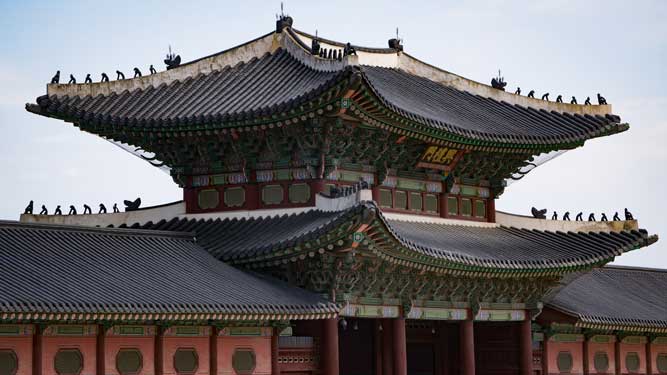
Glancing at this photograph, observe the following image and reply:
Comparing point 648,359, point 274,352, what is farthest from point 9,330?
point 648,359

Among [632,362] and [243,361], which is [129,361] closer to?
[243,361]

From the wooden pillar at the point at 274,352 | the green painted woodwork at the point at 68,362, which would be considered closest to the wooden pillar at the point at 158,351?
the green painted woodwork at the point at 68,362

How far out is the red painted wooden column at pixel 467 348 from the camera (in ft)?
139

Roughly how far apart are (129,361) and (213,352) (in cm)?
245

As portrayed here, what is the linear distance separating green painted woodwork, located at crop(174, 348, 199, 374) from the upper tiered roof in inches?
272

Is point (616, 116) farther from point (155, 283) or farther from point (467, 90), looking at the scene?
point (155, 283)

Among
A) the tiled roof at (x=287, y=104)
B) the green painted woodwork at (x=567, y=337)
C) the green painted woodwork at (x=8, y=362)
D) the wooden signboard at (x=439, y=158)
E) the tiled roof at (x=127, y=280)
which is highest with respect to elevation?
the tiled roof at (x=287, y=104)

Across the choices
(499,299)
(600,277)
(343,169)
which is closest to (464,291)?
(499,299)

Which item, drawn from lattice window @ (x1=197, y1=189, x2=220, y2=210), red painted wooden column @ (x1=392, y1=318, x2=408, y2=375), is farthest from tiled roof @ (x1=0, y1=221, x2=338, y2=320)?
red painted wooden column @ (x1=392, y1=318, x2=408, y2=375)

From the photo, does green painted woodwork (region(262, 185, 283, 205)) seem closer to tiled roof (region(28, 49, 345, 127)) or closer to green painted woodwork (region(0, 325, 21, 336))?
tiled roof (region(28, 49, 345, 127))

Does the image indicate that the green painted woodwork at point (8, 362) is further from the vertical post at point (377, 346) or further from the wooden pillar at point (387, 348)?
the vertical post at point (377, 346)

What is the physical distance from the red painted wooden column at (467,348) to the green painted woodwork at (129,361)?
11675mm

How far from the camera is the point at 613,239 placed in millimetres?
45031

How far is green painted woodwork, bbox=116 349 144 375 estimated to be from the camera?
111ft
